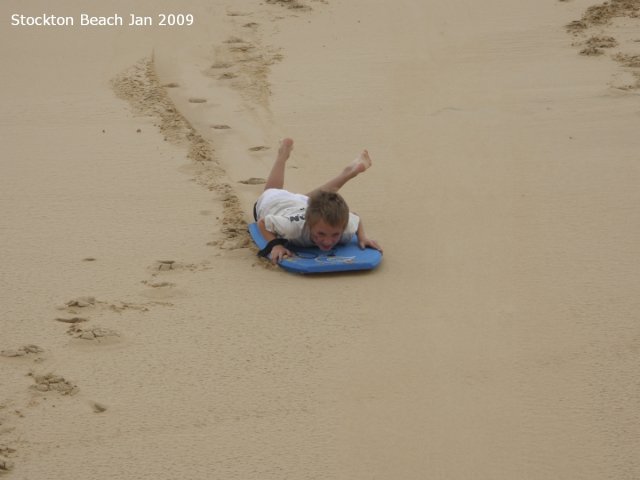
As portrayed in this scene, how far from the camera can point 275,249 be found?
15.5ft

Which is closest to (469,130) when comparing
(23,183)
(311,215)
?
(311,215)

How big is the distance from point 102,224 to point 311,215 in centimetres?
119

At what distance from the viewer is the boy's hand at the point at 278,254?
15.4 feet

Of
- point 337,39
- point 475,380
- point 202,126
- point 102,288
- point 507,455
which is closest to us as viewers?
point 507,455

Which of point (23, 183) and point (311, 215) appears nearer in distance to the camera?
point (311, 215)

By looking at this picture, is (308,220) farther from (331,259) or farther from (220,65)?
(220,65)

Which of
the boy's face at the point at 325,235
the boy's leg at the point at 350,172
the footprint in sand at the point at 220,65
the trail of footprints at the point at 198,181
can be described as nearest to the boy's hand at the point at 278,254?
the boy's face at the point at 325,235

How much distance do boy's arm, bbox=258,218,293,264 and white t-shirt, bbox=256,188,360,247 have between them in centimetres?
2

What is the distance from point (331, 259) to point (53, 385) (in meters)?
1.53

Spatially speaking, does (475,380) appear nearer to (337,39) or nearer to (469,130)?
(469,130)

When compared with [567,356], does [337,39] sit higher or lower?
higher

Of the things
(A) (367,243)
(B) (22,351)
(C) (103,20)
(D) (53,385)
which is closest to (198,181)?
(A) (367,243)

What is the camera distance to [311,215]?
4664mm

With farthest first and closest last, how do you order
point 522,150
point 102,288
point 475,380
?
point 522,150 < point 102,288 < point 475,380
